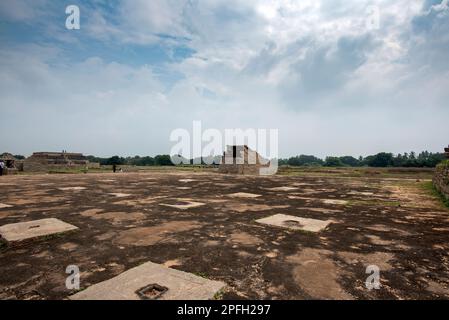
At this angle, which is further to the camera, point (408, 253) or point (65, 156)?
point (65, 156)

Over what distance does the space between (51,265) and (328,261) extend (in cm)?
260

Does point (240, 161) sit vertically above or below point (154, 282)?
above

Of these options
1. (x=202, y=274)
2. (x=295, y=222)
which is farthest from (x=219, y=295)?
(x=295, y=222)

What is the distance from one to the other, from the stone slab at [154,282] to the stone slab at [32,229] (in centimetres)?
179

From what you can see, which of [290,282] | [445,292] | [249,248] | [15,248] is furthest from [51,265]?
[445,292]

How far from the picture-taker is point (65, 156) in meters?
41.0

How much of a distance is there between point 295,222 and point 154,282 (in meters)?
2.62

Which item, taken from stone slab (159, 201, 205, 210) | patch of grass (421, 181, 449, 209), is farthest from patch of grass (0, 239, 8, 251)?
patch of grass (421, 181, 449, 209)

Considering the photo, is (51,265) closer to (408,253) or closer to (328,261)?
(328,261)

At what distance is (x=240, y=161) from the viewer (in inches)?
823

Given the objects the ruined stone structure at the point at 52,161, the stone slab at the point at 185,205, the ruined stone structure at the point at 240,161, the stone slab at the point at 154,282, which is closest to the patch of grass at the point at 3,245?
the stone slab at the point at 154,282

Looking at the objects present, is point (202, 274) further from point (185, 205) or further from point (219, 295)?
point (185, 205)
